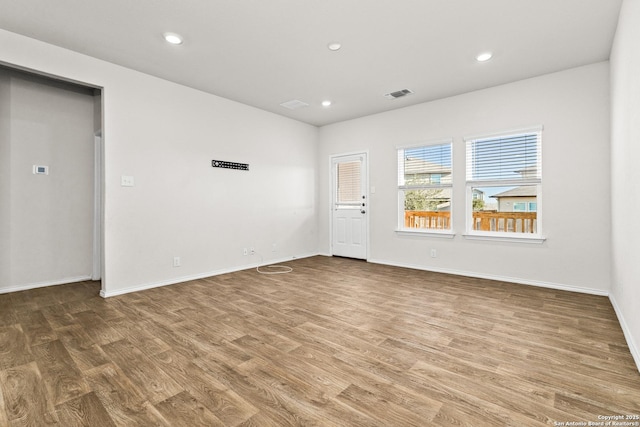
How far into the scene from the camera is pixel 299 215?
6164mm

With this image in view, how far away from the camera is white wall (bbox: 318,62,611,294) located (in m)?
3.61

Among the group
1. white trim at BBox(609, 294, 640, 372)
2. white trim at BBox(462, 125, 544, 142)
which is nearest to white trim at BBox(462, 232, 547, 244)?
white trim at BBox(609, 294, 640, 372)

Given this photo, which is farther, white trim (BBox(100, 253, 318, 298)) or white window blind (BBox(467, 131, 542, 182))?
white window blind (BBox(467, 131, 542, 182))

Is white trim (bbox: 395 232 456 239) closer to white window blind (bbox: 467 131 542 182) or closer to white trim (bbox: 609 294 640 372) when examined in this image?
white window blind (bbox: 467 131 542 182)

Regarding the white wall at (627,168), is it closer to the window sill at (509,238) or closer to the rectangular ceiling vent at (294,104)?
the window sill at (509,238)

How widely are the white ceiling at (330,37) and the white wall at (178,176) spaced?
0.24 m

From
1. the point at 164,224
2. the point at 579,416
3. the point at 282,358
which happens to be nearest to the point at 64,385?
the point at 282,358

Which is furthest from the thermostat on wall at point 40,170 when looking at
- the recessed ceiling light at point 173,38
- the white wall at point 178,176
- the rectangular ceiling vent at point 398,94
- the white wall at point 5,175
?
the rectangular ceiling vent at point 398,94

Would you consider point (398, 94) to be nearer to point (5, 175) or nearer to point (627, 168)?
point (627, 168)

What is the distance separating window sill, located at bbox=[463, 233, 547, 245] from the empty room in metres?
0.04

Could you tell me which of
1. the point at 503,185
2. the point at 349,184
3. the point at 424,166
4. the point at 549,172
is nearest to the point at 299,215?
the point at 349,184

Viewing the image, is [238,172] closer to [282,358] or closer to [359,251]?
[359,251]

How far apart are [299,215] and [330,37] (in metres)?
3.63

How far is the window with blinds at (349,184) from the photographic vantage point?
5.98m
